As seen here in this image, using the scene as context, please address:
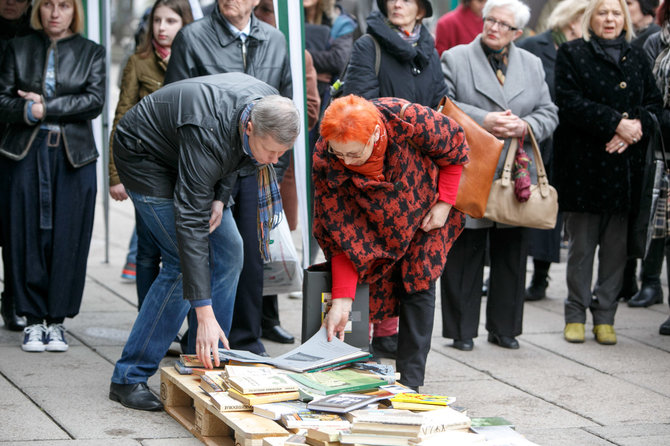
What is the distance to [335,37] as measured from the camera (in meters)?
6.82

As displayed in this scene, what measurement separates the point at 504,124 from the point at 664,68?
4.53ft

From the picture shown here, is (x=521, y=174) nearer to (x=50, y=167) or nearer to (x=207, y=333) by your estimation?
(x=207, y=333)

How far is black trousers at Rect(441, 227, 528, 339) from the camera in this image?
521cm

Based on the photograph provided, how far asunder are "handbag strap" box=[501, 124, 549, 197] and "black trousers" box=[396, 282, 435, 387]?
1.07 m

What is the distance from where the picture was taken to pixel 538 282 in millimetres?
6801

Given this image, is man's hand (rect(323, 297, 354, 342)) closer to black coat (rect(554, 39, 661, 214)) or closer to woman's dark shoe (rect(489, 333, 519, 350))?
woman's dark shoe (rect(489, 333, 519, 350))

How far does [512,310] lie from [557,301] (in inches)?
59.8

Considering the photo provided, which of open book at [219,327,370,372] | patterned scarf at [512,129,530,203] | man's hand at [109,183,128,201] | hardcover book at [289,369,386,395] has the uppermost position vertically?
patterned scarf at [512,129,530,203]

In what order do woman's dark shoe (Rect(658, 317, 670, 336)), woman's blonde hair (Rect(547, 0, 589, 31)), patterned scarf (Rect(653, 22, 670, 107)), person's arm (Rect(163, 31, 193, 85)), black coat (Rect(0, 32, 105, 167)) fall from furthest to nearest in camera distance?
woman's blonde hair (Rect(547, 0, 589, 31)) → woman's dark shoe (Rect(658, 317, 670, 336)) → patterned scarf (Rect(653, 22, 670, 107)) → black coat (Rect(0, 32, 105, 167)) → person's arm (Rect(163, 31, 193, 85))

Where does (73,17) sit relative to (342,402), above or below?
above

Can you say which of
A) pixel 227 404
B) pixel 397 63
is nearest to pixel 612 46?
pixel 397 63

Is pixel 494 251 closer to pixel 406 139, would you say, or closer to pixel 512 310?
pixel 512 310

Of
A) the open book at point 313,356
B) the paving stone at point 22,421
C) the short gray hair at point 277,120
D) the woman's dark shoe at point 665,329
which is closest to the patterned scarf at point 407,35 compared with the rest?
the short gray hair at point 277,120

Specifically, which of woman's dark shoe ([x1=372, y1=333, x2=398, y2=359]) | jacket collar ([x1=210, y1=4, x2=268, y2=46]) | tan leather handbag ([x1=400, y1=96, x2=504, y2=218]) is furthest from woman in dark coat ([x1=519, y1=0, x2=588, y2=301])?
jacket collar ([x1=210, y1=4, x2=268, y2=46])
